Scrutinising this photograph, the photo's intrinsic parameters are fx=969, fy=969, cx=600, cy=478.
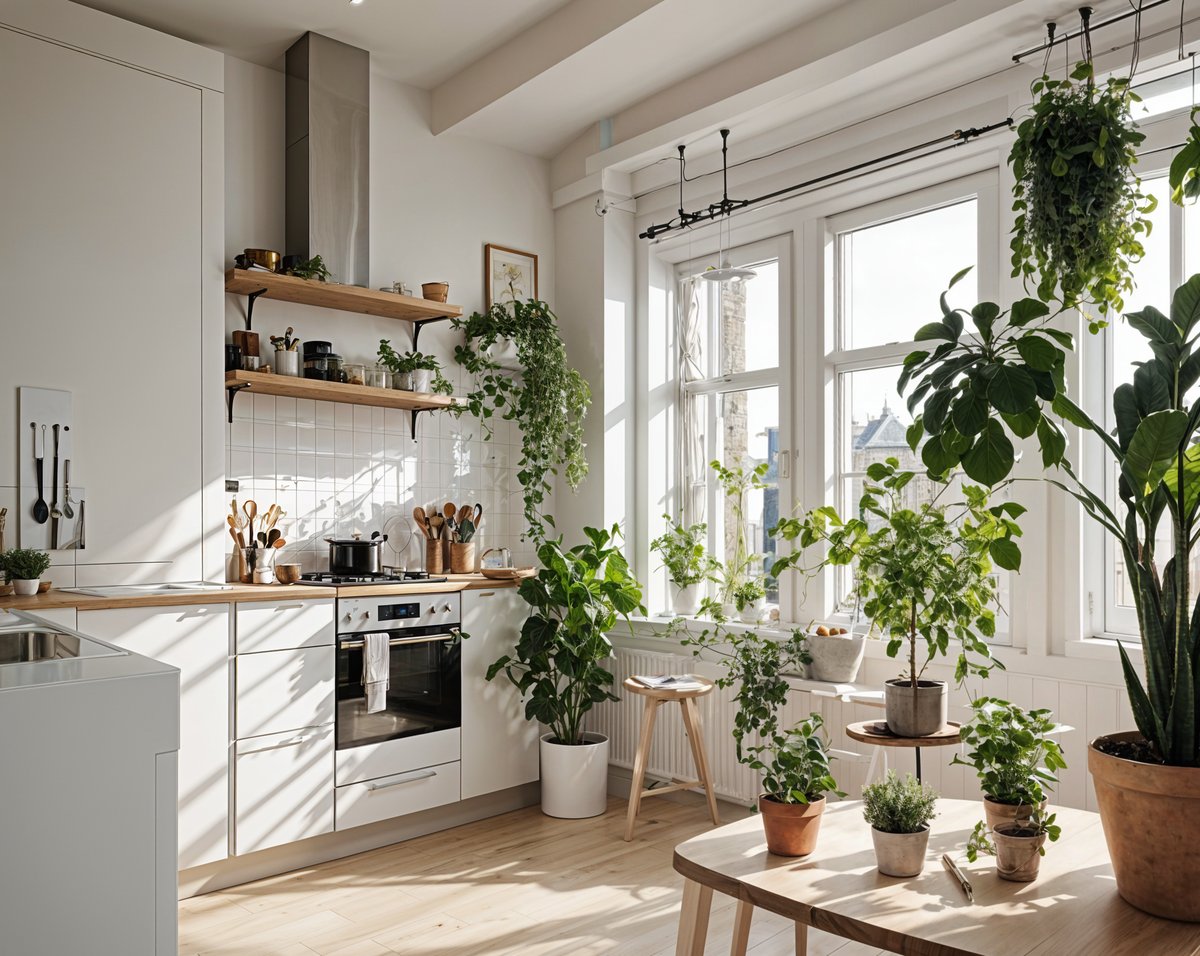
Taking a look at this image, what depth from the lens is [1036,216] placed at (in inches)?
90.5

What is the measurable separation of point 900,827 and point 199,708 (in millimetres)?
2441

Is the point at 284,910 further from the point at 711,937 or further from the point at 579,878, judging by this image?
the point at 711,937

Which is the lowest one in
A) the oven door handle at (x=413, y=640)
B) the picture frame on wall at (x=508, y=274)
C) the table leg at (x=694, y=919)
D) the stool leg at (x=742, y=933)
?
the stool leg at (x=742, y=933)

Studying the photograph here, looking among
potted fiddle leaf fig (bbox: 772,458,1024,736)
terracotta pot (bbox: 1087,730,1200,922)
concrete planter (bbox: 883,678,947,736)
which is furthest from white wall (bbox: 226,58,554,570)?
terracotta pot (bbox: 1087,730,1200,922)

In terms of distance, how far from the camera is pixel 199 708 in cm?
323

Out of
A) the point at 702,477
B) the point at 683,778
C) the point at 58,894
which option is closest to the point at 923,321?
the point at 702,477

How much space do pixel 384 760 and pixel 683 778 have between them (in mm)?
1339

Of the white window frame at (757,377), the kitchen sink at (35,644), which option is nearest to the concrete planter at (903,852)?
the kitchen sink at (35,644)

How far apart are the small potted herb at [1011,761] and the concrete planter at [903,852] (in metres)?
0.17

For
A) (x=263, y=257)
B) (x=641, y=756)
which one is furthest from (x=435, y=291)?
(x=641, y=756)

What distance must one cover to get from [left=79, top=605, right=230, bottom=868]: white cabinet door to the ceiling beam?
2426 millimetres

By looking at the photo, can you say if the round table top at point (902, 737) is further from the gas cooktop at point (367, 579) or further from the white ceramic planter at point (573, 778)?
the gas cooktop at point (367, 579)

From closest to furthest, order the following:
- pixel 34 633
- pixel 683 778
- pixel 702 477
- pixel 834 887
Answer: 1. pixel 834 887
2. pixel 34 633
3. pixel 683 778
4. pixel 702 477

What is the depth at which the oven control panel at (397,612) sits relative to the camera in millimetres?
3640
